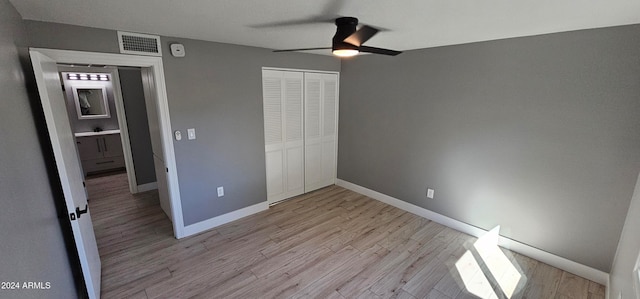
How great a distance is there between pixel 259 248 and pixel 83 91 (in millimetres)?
5240

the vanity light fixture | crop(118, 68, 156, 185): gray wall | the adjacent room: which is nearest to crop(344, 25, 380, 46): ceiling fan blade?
the adjacent room

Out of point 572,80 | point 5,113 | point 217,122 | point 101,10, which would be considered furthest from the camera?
point 217,122

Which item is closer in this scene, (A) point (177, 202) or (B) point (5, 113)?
(B) point (5, 113)

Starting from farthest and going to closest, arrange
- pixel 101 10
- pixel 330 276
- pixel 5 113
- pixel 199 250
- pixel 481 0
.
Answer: pixel 199 250 < pixel 330 276 < pixel 101 10 < pixel 481 0 < pixel 5 113

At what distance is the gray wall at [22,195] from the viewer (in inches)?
39.9

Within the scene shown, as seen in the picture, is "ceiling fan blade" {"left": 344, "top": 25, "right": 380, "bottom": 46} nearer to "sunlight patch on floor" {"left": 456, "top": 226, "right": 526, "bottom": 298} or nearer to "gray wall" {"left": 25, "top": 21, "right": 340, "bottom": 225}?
"gray wall" {"left": 25, "top": 21, "right": 340, "bottom": 225}

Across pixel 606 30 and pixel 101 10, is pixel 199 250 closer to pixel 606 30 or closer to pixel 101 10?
pixel 101 10

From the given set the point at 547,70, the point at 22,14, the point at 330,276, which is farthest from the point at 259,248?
the point at 547,70

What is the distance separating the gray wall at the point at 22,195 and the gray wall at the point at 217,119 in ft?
3.14

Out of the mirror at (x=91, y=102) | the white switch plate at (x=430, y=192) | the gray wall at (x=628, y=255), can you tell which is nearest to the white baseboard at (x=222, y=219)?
the white switch plate at (x=430, y=192)

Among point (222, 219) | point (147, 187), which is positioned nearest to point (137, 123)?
point (147, 187)

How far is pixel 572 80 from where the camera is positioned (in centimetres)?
222

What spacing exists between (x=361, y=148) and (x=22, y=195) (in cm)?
359

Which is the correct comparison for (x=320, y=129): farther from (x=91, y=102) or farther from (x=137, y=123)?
(x=91, y=102)
